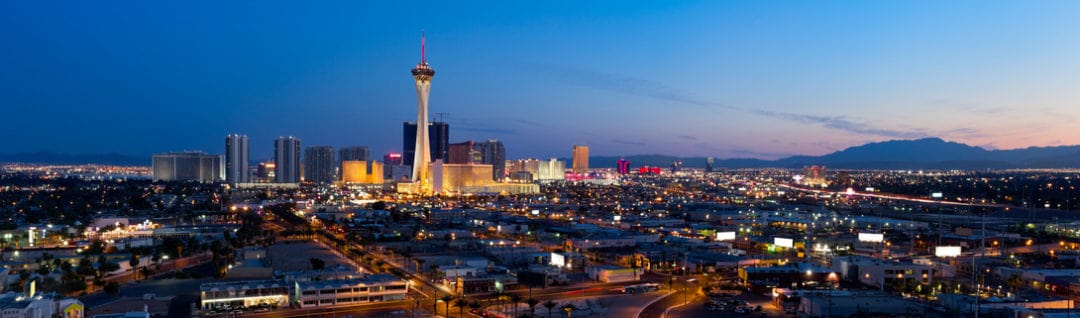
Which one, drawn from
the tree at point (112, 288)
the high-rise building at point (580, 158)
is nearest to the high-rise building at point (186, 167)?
the high-rise building at point (580, 158)

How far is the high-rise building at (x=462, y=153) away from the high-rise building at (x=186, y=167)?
87.1 ft

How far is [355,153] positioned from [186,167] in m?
23.0

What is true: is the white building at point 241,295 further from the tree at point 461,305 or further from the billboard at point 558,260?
the billboard at point 558,260

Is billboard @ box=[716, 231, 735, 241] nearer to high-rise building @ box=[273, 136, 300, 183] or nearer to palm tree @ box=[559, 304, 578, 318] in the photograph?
palm tree @ box=[559, 304, 578, 318]

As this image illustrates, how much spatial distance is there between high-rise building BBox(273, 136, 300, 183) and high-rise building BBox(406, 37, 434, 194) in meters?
32.2

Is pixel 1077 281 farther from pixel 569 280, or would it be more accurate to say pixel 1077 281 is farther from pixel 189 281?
pixel 189 281

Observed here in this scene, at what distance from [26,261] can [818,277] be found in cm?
1943

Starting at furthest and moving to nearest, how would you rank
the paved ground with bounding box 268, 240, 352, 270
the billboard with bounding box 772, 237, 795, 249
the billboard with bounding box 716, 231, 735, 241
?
the billboard with bounding box 716, 231, 735, 241, the billboard with bounding box 772, 237, 795, 249, the paved ground with bounding box 268, 240, 352, 270

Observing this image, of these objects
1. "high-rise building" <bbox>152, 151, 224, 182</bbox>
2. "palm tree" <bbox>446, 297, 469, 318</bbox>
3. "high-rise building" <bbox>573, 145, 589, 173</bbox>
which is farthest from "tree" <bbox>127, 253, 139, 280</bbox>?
"high-rise building" <bbox>573, 145, 589, 173</bbox>

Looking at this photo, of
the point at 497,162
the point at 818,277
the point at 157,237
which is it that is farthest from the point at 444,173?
the point at 818,277

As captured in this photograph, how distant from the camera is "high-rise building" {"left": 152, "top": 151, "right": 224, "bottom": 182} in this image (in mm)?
97875

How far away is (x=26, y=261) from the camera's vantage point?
21781 millimetres

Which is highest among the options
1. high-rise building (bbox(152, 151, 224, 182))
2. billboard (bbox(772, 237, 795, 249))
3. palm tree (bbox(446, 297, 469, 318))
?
high-rise building (bbox(152, 151, 224, 182))

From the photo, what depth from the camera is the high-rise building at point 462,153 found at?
99.8 meters
